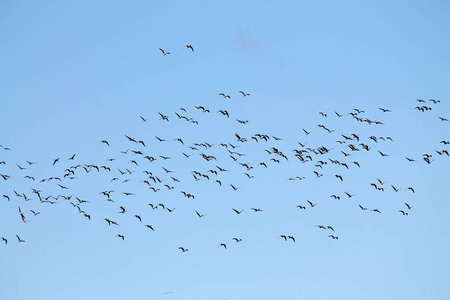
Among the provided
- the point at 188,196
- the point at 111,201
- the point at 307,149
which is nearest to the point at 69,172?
the point at 111,201

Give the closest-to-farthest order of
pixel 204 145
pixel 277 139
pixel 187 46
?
pixel 187 46 → pixel 277 139 → pixel 204 145

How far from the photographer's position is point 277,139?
11244cm

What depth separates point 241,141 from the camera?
109812mm

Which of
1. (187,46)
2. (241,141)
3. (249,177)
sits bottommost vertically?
(249,177)

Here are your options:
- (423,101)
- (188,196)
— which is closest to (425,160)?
(423,101)

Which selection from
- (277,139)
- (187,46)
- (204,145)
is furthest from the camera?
(204,145)

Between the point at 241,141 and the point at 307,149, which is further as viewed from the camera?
the point at 307,149

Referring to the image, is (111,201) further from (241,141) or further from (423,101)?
(423,101)

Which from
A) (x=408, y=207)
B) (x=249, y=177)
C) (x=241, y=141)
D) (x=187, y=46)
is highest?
(x=187, y=46)

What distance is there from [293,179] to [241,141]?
41.3 ft

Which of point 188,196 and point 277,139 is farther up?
point 277,139

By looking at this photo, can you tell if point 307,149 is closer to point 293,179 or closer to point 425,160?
point 293,179

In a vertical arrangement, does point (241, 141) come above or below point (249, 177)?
above

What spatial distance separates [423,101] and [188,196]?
113ft
